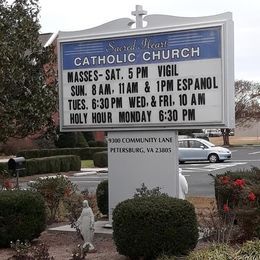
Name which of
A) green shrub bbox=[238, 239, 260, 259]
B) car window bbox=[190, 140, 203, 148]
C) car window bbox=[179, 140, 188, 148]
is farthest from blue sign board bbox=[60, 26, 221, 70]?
car window bbox=[190, 140, 203, 148]

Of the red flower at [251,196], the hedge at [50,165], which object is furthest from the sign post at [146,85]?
the hedge at [50,165]

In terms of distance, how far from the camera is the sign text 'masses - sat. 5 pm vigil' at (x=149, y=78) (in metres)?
9.52

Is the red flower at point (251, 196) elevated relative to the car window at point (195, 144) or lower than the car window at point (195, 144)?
elevated

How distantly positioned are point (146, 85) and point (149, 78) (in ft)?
0.43

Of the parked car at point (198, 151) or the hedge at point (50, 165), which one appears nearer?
the hedge at point (50, 165)

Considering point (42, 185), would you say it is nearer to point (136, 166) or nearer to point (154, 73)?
point (136, 166)

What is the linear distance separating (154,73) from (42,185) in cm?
338

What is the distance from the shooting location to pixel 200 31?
962cm

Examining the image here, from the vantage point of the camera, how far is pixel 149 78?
1016 centimetres

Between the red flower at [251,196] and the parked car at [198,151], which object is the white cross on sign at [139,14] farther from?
the parked car at [198,151]

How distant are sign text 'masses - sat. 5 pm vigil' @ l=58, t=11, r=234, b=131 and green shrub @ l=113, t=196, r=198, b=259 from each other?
2.39 metres

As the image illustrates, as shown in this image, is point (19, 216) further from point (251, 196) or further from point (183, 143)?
point (183, 143)

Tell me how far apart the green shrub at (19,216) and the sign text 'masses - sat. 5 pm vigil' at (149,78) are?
6.95 feet

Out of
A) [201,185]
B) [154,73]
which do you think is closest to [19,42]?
[201,185]
